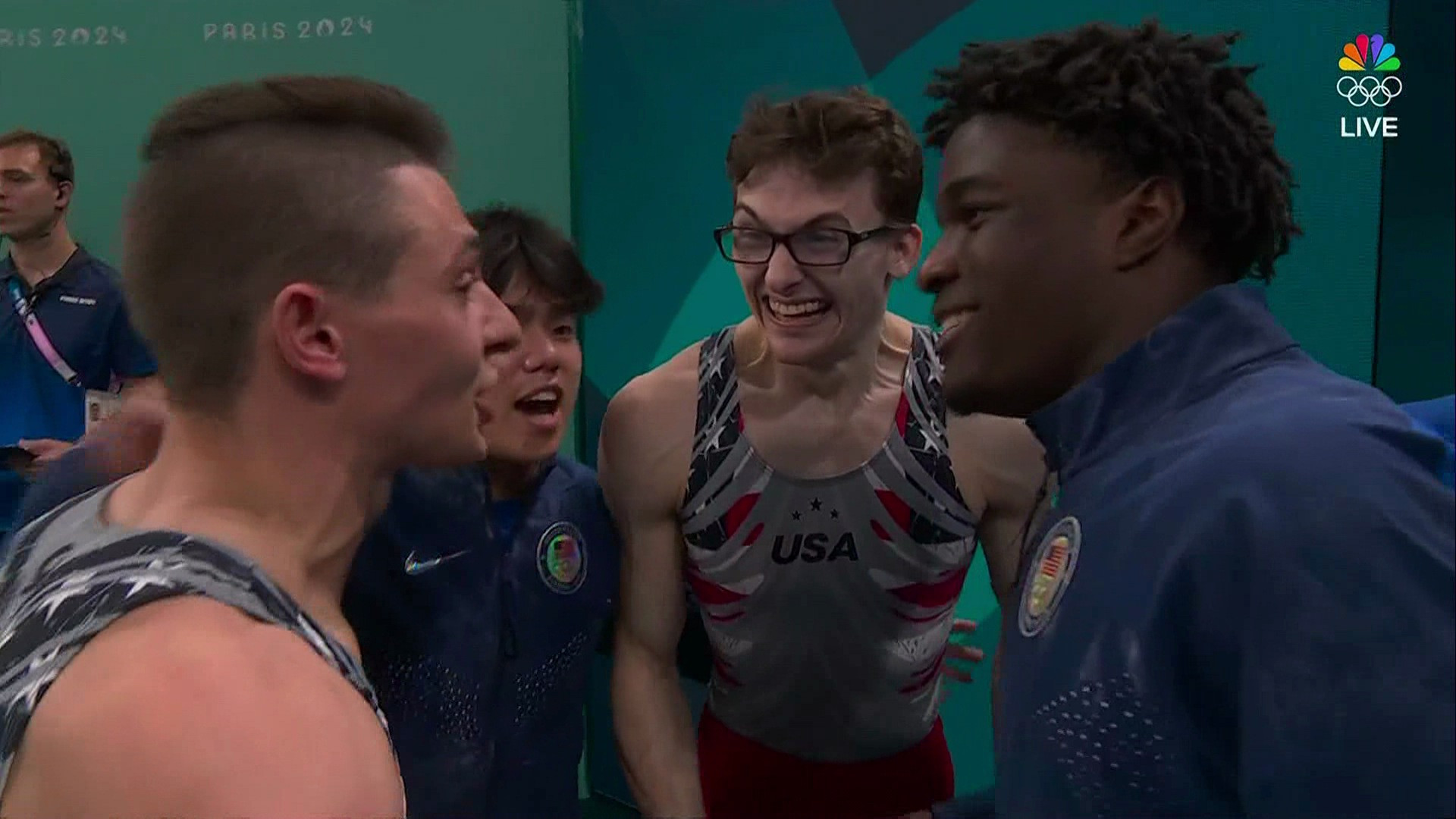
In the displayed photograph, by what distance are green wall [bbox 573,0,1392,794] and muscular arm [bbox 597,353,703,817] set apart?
2.45 feet

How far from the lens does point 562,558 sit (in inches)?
61.4

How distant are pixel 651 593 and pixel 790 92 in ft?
3.78

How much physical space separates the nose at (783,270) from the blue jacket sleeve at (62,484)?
96cm

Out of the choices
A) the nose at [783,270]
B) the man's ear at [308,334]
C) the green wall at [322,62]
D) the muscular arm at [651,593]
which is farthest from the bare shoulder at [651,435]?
the green wall at [322,62]

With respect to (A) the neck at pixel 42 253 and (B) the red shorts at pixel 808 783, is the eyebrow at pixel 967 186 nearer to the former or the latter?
(B) the red shorts at pixel 808 783

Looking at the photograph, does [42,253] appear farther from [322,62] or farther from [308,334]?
[308,334]

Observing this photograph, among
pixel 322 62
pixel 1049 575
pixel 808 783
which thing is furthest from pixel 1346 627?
pixel 322 62

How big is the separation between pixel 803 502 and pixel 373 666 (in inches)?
26.6

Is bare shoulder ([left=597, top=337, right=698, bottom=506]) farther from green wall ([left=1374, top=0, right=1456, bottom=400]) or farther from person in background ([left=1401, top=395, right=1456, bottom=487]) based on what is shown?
green wall ([left=1374, top=0, right=1456, bottom=400])

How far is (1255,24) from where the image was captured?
201 centimetres

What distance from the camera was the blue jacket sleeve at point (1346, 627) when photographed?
0.65 meters

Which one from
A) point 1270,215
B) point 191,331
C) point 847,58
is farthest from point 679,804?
point 847,58

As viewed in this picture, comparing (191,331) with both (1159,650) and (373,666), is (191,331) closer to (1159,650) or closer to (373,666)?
→ (373,666)

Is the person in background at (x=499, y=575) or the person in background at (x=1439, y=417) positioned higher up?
the person in background at (x=1439, y=417)
